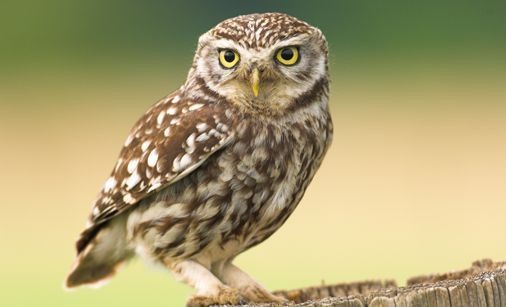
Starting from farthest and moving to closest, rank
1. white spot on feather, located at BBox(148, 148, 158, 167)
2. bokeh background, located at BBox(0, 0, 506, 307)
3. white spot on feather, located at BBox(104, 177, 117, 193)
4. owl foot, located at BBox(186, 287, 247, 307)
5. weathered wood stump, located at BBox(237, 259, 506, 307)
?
bokeh background, located at BBox(0, 0, 506, 307) < white spot on feather, located at BBox(104, 177, 117, 193) < white spot on feather, located at BBox(148, 148, 158, 167) < owl foot, located at BBox(186, 287, 247, 307) < weathered wood stump, located at BBox(237, 259, 506, 307)

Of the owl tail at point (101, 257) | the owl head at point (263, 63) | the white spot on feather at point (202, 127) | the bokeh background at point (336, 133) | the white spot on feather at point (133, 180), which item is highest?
the bokeh background at point (336, 133)

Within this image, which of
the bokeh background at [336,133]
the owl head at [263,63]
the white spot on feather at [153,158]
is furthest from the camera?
the bokeh background at [336,133]

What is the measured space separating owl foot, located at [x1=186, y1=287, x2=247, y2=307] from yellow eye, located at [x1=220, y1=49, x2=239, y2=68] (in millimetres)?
869

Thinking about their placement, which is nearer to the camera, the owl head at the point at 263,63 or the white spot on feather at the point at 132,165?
the owl head at the point at 263,63

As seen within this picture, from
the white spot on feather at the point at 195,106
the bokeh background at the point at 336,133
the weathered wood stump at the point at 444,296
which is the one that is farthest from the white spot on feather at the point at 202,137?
the bokeh background at the point at 336,133

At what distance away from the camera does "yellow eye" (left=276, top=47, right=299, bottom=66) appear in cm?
471

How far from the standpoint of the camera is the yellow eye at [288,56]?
15.5ft

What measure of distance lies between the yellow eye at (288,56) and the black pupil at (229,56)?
0.18m

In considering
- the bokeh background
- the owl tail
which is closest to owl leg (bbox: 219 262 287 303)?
the owl tail

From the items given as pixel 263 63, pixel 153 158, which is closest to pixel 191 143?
pixel 153 158

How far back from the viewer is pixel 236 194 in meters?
4.74

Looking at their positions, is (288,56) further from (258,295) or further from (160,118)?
(258,295)

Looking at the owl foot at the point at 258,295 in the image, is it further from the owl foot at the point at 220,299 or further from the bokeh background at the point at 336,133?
the bokeh background at the point at 336,133

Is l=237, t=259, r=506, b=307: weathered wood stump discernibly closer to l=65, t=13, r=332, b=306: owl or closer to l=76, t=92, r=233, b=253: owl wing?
l=65, t=13, r=332, b=306: owl
